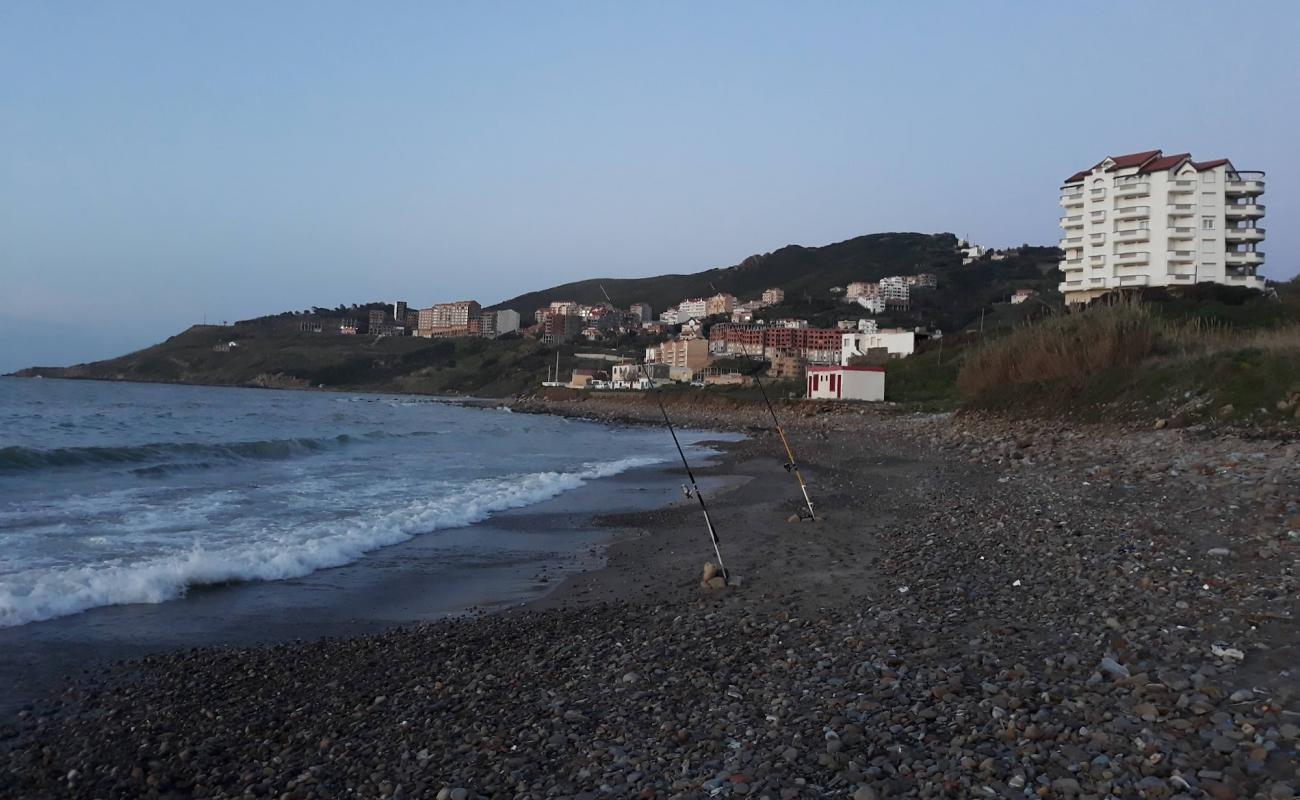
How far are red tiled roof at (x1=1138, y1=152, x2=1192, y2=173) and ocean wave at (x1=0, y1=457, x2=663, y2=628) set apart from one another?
163ft

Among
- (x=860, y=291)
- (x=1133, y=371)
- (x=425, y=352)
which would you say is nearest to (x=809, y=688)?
(x=1133, y=371)

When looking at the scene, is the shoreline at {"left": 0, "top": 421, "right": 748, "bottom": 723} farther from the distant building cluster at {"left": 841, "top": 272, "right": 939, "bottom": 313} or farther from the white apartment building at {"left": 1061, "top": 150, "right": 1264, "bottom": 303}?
the distant building cluster at {"left": 841, "top": 272, "right": 939, "bottom": 313}

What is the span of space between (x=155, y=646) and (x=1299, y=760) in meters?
7.28

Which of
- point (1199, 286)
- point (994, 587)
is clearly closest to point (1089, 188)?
point (1199, 286)

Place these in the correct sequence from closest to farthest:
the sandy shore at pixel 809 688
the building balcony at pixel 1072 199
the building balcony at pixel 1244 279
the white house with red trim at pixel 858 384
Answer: the sandy shore at pixel 809 688, the white house with red trim at pixel 858 384, the building balcony at pixel 1244 279, the building balcony at pixel 1072 199

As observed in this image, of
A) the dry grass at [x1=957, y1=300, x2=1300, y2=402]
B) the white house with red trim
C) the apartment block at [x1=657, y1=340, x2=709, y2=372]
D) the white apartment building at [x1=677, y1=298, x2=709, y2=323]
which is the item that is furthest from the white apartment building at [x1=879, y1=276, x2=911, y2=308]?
the dry grass at [x1=957, y1=300, x2=1300, y2=402]

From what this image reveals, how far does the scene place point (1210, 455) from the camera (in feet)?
37.5

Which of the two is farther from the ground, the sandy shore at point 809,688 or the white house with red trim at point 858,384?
the white house with red trim at point 858,384

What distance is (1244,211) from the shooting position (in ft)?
161

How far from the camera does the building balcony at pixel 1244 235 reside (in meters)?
49.0

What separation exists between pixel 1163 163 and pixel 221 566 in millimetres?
55701

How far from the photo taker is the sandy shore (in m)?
3.59

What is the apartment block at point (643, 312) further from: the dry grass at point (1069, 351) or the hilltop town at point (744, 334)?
the dry grass at point (1069, 351)

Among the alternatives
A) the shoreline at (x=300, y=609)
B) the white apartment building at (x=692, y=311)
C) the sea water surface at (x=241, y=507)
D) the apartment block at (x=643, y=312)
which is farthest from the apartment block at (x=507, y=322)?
the shoreline at (x=300, y=609)
